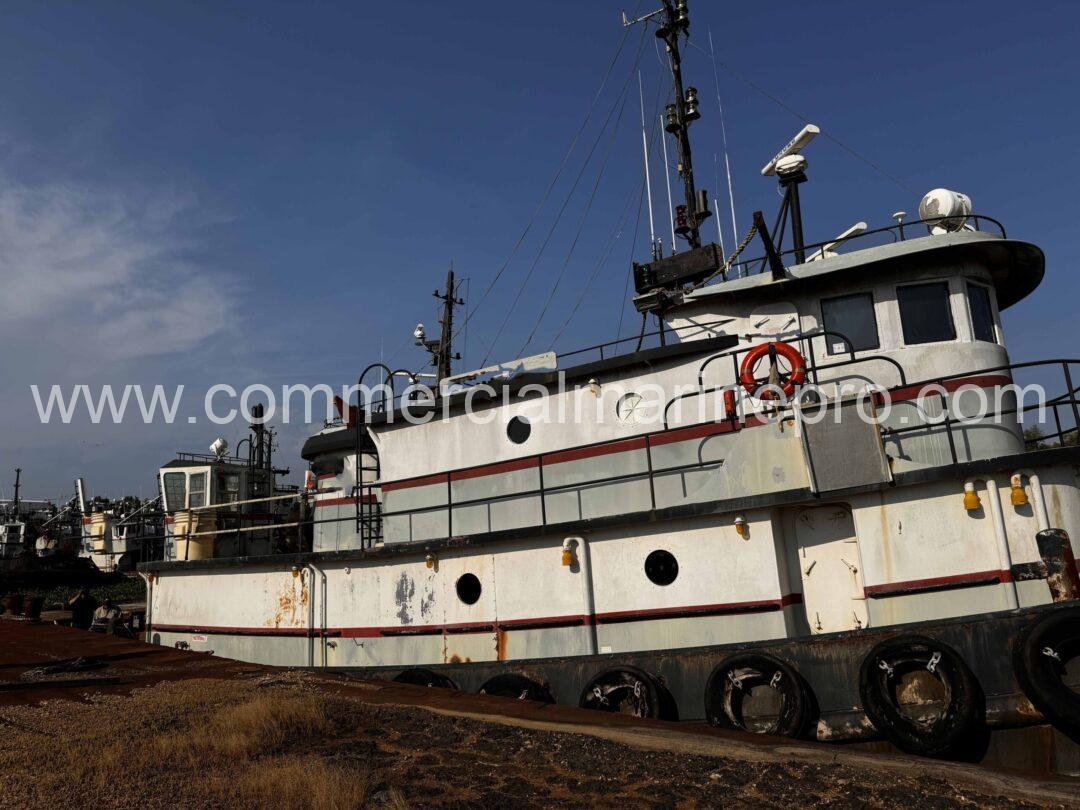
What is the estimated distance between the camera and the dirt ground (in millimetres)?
4898

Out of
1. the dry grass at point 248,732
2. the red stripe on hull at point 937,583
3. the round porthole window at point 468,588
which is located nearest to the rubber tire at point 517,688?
the round porthole window at point 468,588

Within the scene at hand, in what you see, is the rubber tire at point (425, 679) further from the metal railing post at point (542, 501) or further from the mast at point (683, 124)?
the mast at point (683, 124)

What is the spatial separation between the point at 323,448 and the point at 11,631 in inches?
217

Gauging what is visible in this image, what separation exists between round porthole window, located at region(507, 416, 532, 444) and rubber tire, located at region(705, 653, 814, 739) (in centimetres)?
438

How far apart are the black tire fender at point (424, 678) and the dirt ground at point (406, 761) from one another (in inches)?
70.1

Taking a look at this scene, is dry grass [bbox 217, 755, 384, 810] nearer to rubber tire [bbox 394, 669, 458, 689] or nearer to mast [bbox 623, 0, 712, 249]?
rubber tire [bbox 394, 669, 458, 689]

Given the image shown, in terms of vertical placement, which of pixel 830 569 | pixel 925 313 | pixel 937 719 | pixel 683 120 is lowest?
pixel 937 719

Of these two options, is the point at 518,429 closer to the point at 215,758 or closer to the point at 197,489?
the point at 215,758

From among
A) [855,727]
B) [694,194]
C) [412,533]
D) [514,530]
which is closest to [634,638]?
[514,530]

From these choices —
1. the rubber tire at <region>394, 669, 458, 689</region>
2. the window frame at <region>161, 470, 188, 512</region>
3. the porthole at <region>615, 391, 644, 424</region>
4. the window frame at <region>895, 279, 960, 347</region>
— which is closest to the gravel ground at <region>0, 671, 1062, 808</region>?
the rubber tire at <region>394, 669, 458, 689</region>

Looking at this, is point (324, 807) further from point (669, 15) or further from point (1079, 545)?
point (669, 15)

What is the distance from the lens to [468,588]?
33.7 ft

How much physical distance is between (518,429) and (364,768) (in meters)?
6.15

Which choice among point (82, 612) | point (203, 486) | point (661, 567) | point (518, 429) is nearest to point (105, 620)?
point (82, 612)
